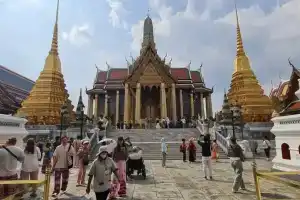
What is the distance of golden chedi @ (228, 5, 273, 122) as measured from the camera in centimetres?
2548

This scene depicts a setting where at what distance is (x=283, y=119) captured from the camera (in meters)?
9.52

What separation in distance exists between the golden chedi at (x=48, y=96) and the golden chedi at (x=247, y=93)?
1764cm

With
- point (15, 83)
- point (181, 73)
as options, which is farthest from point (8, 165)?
point (15, 83)

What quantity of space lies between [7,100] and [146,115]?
2484 centimetres

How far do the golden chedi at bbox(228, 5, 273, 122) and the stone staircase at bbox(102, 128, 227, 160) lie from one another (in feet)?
22.5

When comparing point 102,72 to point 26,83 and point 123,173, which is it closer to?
point 26,83

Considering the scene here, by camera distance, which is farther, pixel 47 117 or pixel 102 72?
pixel 102 72

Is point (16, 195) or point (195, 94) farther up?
point (195, 94)

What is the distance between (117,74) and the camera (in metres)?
40.0

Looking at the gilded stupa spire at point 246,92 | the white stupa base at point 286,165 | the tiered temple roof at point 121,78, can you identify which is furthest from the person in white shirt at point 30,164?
the tiered temple roof at point 121,78

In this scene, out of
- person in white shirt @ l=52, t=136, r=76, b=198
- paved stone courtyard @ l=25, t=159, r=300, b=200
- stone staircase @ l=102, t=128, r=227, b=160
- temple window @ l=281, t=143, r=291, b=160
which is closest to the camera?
paved stone courtyard @ l=25, t=159, r=300, b=200

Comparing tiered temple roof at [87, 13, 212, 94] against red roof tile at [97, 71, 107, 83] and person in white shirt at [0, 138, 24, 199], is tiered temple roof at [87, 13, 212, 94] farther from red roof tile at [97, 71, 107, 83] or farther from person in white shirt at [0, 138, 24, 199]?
person in white shirt at [0, 138, 24, 199]

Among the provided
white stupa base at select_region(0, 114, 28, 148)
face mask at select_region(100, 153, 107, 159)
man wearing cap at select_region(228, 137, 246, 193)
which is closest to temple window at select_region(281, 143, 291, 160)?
man wearing cap at select_region(228, 137, 246, 193)

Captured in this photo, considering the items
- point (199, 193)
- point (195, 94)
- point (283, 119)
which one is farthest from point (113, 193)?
Answer: point (195, 94)
